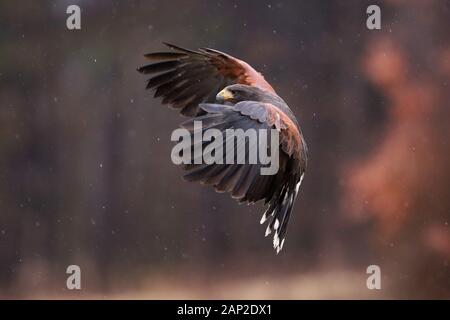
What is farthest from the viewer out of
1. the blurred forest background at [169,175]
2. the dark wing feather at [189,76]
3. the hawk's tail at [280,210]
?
the blurred forest background at [169,175]

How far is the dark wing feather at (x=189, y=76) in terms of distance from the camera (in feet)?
13.9

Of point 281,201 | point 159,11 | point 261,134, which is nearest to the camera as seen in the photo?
point 261,134

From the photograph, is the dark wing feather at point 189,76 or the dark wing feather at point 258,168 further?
the dark wing feather at point 189,76

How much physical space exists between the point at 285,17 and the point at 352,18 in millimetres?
570

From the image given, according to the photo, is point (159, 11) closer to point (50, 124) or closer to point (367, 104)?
point (50, 124)

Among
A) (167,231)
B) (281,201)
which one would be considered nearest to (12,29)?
A: (167,231)

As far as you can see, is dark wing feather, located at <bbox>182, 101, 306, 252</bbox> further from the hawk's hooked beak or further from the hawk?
the hawk's hooked beak

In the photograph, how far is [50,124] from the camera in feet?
23.1

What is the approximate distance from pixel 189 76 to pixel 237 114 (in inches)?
35.0

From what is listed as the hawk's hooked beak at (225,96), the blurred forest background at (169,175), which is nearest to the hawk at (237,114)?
the hawk's hooked beak at (225,96)

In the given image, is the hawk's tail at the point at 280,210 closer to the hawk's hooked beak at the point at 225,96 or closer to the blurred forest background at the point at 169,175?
the hawk's hooked beak at the point at 225,96

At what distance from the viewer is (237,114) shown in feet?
11.4

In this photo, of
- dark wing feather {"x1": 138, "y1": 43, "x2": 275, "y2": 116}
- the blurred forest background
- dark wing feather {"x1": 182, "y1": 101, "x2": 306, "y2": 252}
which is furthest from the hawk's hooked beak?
the blurred forest background

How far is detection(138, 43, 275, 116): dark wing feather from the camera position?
4242 mm
